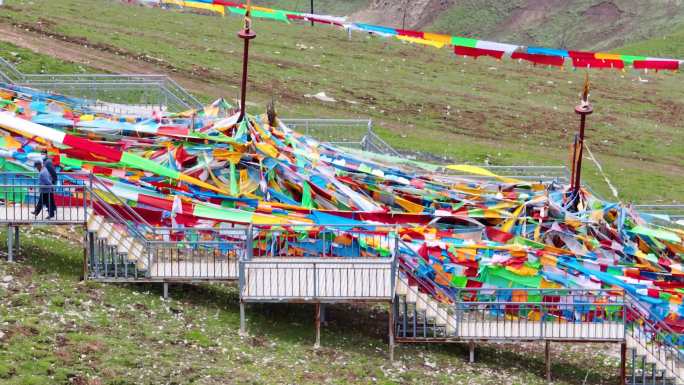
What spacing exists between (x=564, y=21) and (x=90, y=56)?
2230 inches

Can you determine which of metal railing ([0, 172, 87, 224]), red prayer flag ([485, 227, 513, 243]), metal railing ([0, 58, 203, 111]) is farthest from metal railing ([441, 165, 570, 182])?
metal railing ([0, 172, 87, 224])

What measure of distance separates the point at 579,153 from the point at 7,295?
1309cm

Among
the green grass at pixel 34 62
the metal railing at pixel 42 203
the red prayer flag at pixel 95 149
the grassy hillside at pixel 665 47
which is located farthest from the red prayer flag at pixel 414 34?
the grassy hillside at pixel 665 47

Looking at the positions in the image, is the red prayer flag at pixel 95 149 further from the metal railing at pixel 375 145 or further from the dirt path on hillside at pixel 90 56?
the dirt path on hillside at pixel 90 56

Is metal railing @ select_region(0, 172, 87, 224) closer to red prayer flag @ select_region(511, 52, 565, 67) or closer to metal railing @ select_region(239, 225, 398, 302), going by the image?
metal railing @ select_region(239, 225, 398, 302)

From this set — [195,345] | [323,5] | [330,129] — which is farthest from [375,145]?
[323,5]

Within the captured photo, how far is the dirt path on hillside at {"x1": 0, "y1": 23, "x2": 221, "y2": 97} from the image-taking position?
52812mm

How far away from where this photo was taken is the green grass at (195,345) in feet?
83.3

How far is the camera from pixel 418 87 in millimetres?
58875

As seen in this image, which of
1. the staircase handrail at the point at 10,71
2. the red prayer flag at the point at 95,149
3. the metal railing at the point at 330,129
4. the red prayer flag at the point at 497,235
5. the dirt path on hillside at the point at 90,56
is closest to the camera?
the red prayer flag at the point at 497,235

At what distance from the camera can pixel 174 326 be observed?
90.7ft

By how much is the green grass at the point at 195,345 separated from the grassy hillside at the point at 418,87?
52.6ft

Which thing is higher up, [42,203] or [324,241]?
[42,203]

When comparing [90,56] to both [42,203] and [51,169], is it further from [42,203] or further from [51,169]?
[42,203]
